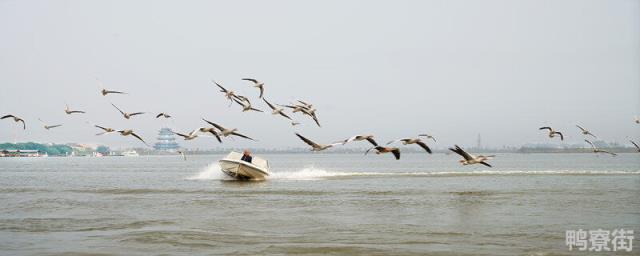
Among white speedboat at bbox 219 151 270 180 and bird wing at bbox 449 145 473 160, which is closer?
bird wing at bbox 449 145 473 160

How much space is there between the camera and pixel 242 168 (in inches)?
1861

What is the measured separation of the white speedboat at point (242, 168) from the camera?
47.0 metres

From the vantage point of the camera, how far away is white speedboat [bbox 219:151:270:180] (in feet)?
154

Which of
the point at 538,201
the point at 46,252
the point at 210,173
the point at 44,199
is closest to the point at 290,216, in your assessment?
the point at 46,252

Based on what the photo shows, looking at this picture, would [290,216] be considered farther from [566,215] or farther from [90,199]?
[90,199]

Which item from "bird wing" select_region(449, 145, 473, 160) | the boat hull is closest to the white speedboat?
the boat hull

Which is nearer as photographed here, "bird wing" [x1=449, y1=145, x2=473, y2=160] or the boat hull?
"bird wing" [x1=449, y1=145, x2=473, y2=160]

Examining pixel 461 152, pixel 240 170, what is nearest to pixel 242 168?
pixel 240 170

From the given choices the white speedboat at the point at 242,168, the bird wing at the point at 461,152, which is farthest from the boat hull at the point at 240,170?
the bird wing at the point at 461,152

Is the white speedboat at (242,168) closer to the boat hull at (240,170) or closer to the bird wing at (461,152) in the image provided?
the boat hull at (240,170)

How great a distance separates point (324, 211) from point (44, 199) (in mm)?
15016

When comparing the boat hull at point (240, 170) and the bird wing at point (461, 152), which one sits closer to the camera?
the bird wing at point (461, 152)

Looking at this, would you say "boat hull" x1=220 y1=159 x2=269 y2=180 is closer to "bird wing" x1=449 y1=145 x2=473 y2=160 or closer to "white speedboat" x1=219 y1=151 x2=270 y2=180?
"white speedboat" x1=219 y1=151 x2=270 y2=180

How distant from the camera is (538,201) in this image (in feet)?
104
